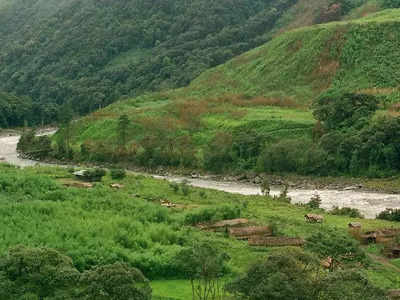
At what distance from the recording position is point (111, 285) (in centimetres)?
2398

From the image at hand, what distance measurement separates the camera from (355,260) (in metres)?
35.5

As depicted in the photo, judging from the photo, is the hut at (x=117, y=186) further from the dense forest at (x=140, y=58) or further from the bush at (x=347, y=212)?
the dense forest at (x=140, y=58)

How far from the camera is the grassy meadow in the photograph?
37.6 meters

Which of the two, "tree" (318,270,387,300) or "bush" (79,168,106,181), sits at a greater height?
"tree" (318,270,387,300)

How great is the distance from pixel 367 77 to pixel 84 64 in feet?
339

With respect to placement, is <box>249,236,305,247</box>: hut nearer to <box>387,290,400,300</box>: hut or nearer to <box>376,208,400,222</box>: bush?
Answer: <box>387,290,400,300</box>: hut

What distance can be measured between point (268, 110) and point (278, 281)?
8038 centimetres

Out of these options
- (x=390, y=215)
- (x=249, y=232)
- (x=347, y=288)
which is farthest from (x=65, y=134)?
(x=347, y=288)

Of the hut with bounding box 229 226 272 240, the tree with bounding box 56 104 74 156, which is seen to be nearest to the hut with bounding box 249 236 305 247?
the hut with bounding box 229 226 272 240

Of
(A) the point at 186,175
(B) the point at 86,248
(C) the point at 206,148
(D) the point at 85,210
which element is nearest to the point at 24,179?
(D) the point at 85,210

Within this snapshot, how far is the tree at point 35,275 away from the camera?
26016 mm

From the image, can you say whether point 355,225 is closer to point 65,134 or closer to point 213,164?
point 213,164

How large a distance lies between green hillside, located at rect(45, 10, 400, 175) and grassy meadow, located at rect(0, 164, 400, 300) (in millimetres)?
27154

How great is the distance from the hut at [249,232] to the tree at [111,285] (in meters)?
21.2
